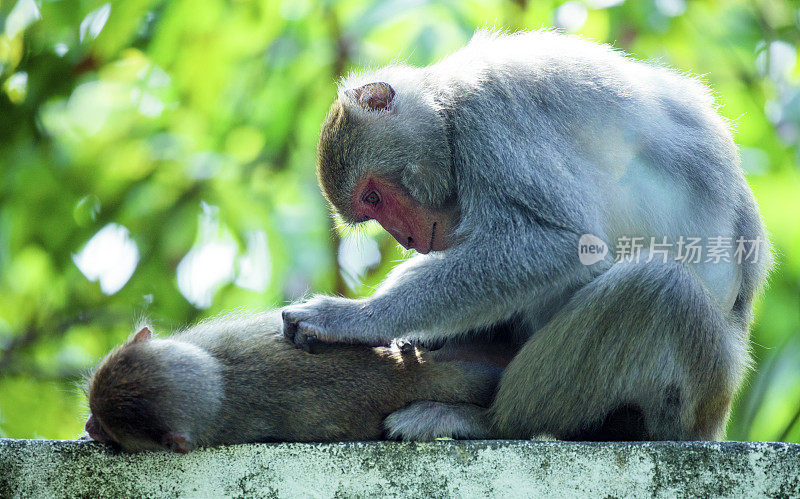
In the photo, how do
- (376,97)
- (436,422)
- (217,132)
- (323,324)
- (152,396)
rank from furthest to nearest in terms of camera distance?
(217,132)
(376,97)
(323,324)
(436,422)
(152,396)

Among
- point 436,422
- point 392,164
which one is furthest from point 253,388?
point 392,164

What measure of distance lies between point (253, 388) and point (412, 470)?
2.25 feet

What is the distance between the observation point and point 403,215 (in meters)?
3.70

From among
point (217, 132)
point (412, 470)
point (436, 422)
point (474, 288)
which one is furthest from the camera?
point (217, 132)

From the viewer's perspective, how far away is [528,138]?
349 centimetres

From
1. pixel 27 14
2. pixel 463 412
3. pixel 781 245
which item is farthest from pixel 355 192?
pixel 27 14

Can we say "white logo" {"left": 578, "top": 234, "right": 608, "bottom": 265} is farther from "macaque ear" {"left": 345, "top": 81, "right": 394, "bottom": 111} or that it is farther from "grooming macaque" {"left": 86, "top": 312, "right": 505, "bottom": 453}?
"macaque ear" {"left": 345, "top": 81, "right": 394, "bottom": 111}

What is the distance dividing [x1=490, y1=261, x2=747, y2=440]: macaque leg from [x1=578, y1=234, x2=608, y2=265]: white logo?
0.18 m

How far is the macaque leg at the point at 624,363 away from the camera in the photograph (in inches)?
122

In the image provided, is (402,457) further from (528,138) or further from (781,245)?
(781,245)

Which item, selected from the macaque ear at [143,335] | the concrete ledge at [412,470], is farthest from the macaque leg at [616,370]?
the macaque ear at [143,335]

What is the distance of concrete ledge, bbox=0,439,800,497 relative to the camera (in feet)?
8.70

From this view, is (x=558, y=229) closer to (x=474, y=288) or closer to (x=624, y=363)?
(x=474, y=288)

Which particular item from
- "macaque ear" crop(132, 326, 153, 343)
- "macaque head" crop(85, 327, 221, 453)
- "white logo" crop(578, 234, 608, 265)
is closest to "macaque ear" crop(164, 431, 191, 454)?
"macaque head" crop(85, 327, 221, 453)
